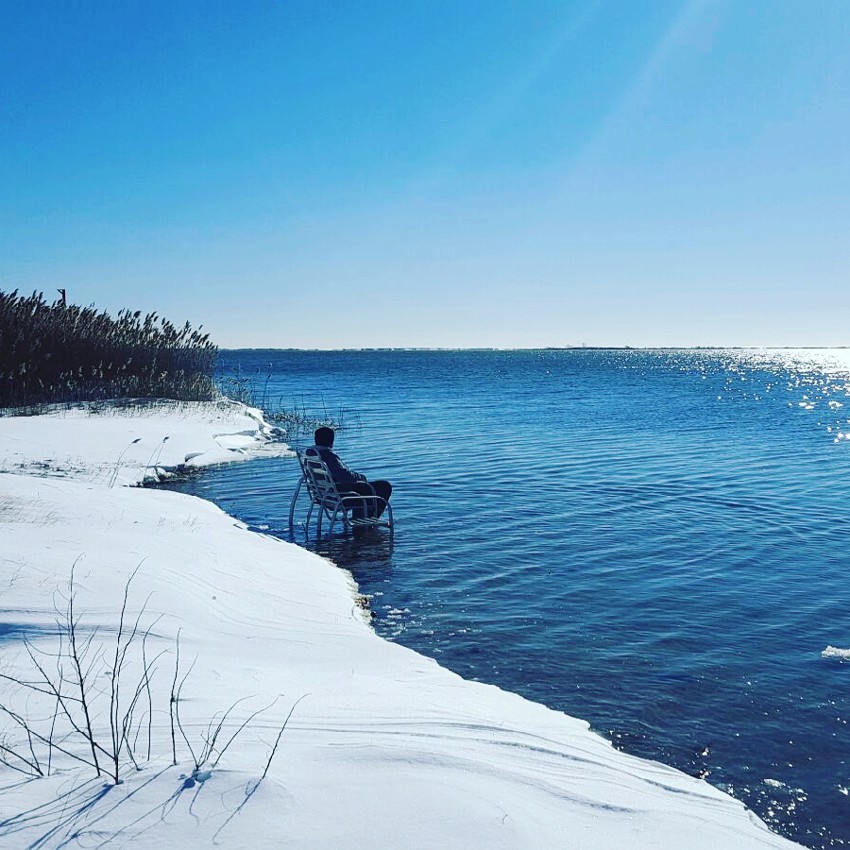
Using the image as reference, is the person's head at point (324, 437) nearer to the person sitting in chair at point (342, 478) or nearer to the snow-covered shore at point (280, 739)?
the person sitting in chair at point (342, 478)

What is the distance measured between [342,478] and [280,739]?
799cm

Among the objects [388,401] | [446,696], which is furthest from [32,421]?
[388,401]

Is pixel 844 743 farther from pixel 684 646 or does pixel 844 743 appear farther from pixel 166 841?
pixel 166 841

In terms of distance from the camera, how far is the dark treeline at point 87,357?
23.6 meters

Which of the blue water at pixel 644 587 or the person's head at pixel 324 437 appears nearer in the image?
the blue water at pixel 644 587

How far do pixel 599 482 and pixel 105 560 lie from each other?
1250 cm

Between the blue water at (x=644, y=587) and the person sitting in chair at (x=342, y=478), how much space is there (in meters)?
0.75

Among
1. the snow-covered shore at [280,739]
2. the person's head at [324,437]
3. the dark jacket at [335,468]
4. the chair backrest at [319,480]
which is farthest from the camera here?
the person's head at [324,437]

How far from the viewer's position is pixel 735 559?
1064 cm

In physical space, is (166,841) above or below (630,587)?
above

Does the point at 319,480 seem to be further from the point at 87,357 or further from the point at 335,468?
the point at 87,357

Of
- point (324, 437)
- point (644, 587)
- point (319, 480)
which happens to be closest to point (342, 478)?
point (319, 480)

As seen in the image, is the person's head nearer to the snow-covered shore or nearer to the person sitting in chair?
the person sitting in chair

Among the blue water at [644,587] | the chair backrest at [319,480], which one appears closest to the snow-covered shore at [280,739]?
the blue water at [644,587]
